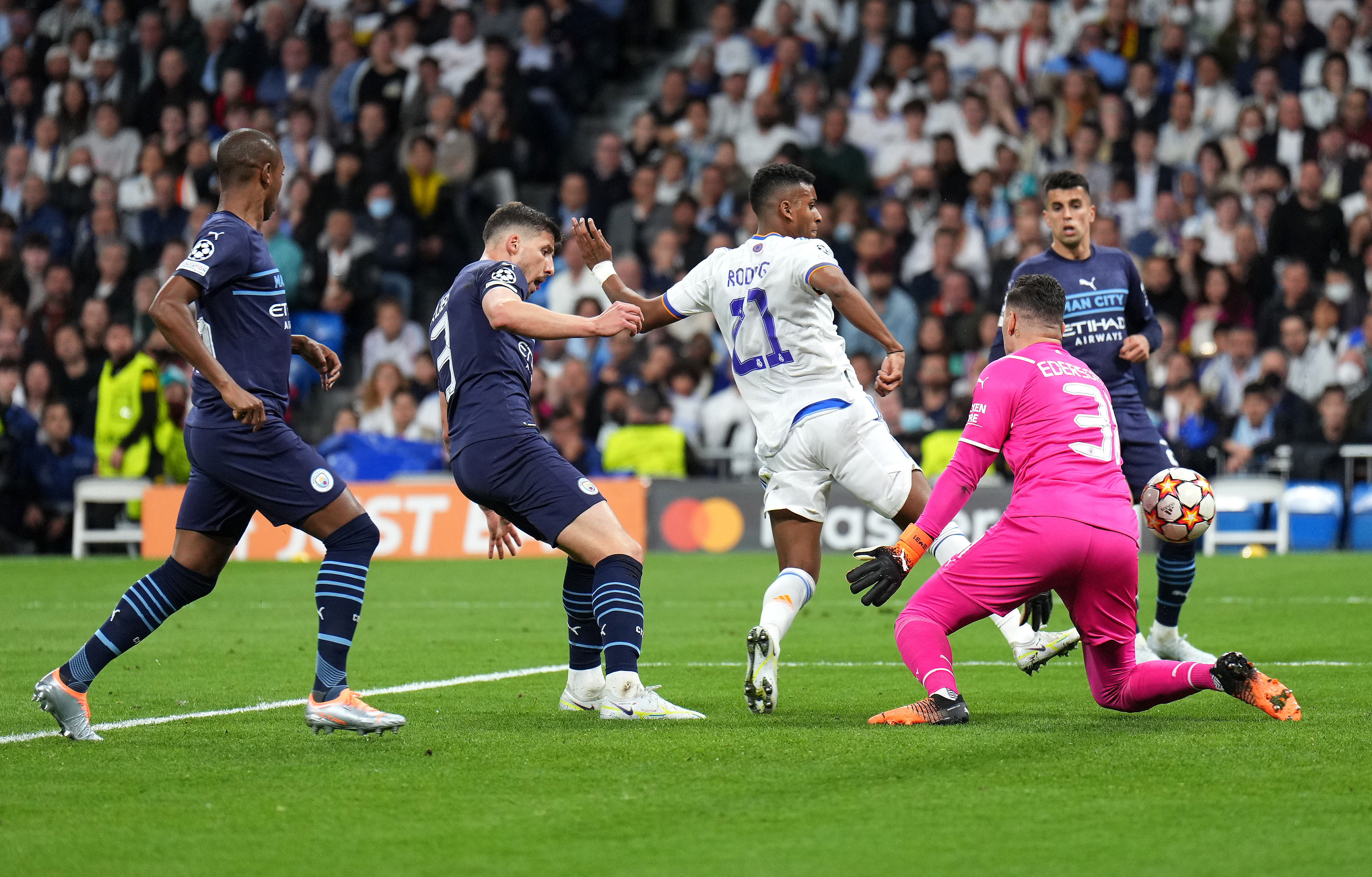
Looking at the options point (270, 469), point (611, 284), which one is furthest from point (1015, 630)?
point (270, 469)

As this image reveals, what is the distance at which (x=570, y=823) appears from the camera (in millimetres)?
4582

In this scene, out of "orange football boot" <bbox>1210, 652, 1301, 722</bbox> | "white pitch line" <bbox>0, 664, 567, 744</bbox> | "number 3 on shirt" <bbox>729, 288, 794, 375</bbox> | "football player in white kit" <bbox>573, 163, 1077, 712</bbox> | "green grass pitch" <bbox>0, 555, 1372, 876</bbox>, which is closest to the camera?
"green grass pitch" <bbox>0, 555, 1372, 876</bbox>

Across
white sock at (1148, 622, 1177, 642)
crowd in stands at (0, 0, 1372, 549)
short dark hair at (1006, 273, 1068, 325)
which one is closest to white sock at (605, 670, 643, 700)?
short dark hair at (1006, 273, 1068, 325)

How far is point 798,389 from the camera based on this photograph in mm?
7355

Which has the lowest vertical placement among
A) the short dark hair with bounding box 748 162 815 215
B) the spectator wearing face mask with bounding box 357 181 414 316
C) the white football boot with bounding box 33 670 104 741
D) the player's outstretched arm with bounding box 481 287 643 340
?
the white football boot with bounding box 33 670 104 741

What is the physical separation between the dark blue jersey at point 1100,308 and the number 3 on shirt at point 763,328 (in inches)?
65.9

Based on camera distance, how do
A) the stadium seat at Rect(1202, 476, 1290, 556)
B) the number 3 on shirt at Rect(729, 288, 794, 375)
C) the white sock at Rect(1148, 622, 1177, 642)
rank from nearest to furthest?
1. the number 3 on shirt at Rect(729, 288, 794, 375)
2. the white sock at Rect(1148, 622, 1177, 642)
3. the stadium seat at Rect(1202, 476, 1290, 556)

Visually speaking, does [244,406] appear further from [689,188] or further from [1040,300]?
[689,188]

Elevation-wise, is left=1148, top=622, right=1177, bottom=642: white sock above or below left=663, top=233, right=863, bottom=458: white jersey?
below

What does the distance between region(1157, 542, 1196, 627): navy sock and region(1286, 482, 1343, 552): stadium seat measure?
8.67 m

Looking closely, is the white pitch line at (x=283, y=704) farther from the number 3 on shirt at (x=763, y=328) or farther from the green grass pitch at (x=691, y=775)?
the number 3 on shirt at (x=763, y=328)

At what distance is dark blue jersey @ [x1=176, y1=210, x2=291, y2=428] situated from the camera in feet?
20.2

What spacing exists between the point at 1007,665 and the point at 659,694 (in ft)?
6.82

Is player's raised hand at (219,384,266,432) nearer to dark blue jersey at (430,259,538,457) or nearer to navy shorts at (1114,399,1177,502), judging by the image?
dark blue jersey at (430,259,538,457)
